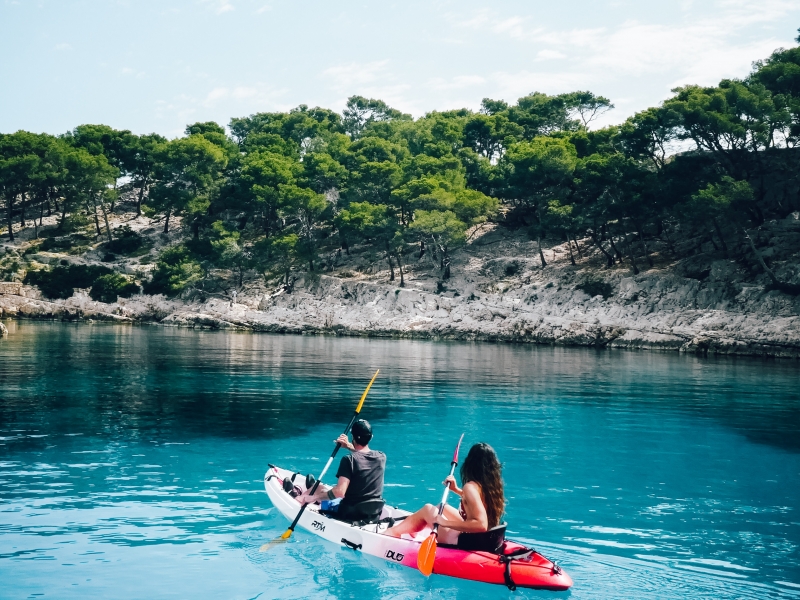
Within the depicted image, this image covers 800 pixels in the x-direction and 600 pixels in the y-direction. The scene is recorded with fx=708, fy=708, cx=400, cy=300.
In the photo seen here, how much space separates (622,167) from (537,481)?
152ft

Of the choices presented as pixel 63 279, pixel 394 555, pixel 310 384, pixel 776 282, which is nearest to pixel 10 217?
pixel 63 279

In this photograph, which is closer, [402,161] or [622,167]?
[622,167]

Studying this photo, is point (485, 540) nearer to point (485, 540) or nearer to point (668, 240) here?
point (485, 540)

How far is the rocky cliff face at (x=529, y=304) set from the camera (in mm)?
47969

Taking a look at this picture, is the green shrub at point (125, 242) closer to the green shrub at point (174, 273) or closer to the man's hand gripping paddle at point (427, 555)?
the green shrub at point (174, 273)

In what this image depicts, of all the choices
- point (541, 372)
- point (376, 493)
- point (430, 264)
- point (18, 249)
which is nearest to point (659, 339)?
point (541, 372)

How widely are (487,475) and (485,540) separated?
89 cm

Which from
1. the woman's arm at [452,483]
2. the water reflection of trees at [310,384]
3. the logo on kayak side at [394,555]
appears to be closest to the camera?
the logo on kayak side at [394,555]

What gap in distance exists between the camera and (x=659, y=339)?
165ft

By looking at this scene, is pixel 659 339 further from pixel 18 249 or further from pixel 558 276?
pixel 18 249

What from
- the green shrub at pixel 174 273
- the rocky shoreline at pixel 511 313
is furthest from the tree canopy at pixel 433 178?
the rocky shoreline at pixel 511 313

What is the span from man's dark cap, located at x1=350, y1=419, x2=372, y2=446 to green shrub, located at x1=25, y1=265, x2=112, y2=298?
2637 inches

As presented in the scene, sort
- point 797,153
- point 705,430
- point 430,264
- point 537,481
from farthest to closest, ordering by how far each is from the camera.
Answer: point 430,264 → point 797,153 → point 705,430 → point 537,481

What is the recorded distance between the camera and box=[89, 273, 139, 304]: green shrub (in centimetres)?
7031
